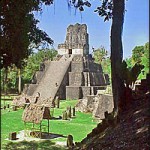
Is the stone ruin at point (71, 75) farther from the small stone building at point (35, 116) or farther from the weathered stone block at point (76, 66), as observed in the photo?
the small stone building at point (35, 116)

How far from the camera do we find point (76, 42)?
38.9 metres

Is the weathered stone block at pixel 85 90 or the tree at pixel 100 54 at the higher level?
the tree at pixel 100 54

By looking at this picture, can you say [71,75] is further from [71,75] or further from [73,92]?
[73,92]

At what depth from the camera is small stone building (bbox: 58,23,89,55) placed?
38.3m

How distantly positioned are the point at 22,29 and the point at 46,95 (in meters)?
26.2

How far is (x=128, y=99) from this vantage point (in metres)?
6.72

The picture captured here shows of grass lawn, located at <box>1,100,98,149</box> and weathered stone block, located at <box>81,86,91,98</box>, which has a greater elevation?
weathered stone block, located at <box>81,86,91,98</box>

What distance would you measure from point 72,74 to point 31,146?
22.6 m

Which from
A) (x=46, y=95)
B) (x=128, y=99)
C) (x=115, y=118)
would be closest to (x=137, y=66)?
(x=128, y=99)

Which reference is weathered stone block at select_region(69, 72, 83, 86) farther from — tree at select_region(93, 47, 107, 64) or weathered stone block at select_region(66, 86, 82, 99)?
tree at select_region(93, 47, 107, 64)

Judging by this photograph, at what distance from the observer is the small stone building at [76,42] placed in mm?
38275

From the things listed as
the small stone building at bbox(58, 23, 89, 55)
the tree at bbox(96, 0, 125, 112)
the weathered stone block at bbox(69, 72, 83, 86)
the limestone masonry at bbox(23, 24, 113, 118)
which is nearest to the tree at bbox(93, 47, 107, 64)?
the small stone building at bbox(58, 23, 89, 55)

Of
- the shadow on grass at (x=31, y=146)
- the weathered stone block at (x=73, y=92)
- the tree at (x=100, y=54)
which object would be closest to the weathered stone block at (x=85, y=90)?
the weathered stone block at (x=73, y=92)

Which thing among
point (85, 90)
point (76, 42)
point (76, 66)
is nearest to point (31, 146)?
point (85, 90)
